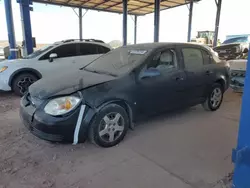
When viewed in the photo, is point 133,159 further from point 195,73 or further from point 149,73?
point 195,73

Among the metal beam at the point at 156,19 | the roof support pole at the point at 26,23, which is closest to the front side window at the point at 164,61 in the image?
the roof support pole at the point at 26,23

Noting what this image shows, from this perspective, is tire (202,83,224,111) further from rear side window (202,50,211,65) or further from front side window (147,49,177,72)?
front side window (147,49,177,72)

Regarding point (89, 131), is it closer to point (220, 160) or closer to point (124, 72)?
point (124, 72)

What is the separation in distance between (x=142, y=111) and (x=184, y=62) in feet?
4.26

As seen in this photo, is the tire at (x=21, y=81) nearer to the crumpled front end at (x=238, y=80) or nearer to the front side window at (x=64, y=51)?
the front side window at (x=64, y=51)

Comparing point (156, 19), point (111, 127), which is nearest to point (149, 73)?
point (111, 127)

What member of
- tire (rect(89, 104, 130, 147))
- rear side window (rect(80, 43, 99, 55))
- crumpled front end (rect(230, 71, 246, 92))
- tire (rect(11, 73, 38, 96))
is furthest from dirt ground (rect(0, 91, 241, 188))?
rear side window (rect(80, 43, 99, 55))

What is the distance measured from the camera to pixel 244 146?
59.4 inches

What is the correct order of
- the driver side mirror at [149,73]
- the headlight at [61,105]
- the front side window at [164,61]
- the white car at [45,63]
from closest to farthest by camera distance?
the headlight at [61,105], the driver side mirror at [149,73], the front side window at [164,61], the white car at [45,63]

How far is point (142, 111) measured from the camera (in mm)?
3213

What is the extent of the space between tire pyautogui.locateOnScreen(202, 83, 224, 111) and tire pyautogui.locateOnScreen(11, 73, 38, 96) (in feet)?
15.2

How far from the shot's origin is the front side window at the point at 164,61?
3412mm

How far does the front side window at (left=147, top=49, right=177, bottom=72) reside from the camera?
3412mm

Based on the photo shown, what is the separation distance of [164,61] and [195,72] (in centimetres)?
73
